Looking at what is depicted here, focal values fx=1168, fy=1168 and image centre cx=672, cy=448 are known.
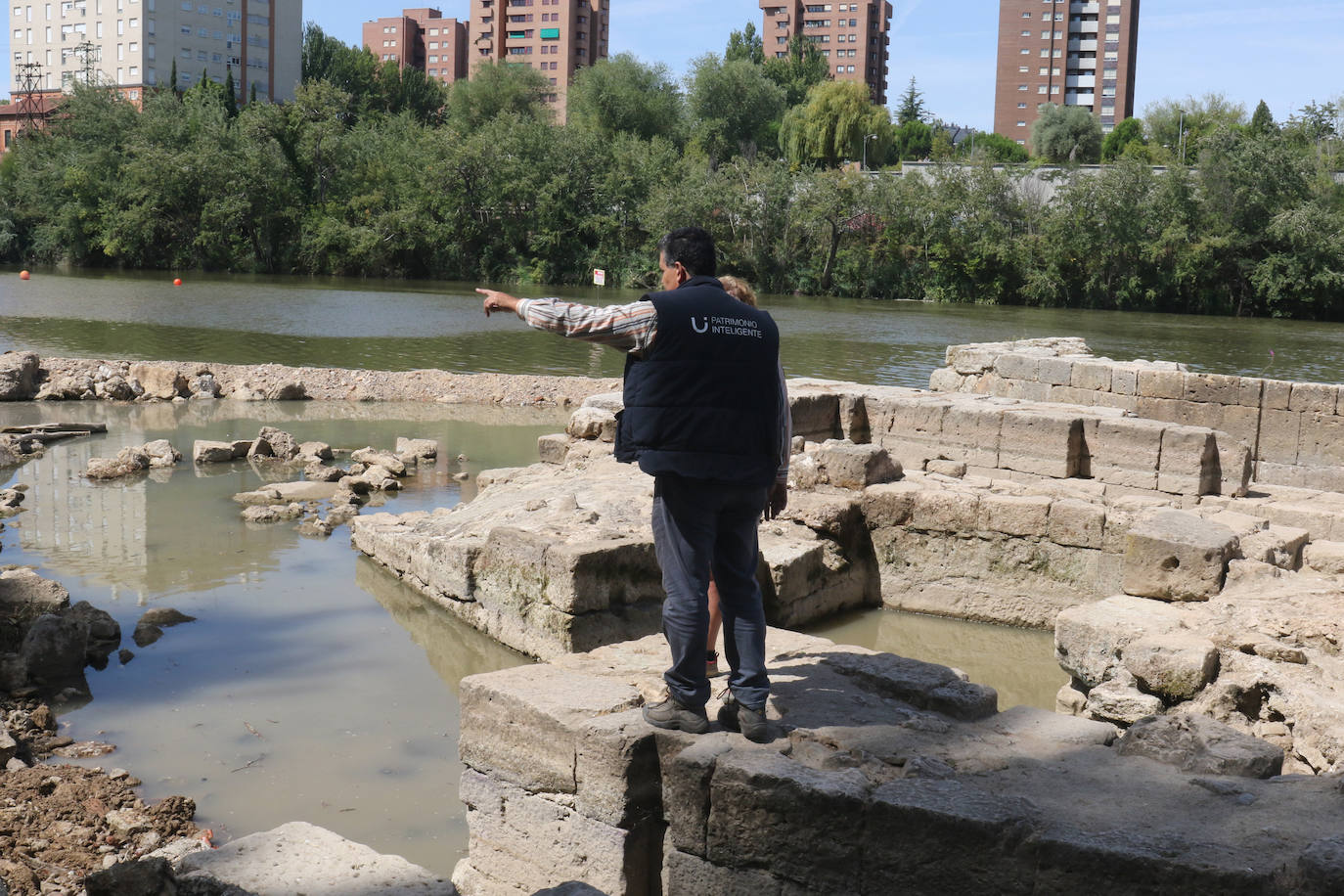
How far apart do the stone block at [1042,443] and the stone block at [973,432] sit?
0.08 m

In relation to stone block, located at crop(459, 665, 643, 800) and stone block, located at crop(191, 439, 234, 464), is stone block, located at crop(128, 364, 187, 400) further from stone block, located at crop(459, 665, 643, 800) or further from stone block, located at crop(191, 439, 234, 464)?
stone block, located at crop(459, 665, 643, 800)

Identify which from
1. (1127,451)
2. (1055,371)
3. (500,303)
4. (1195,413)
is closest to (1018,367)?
(1055,371)

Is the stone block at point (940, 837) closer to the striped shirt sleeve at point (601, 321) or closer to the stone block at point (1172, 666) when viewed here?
the striped shirt sleeve at point (601, 321)

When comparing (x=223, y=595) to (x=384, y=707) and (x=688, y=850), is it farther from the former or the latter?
(x=688, y=850)

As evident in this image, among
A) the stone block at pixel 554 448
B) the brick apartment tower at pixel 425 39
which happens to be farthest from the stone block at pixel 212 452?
the brick apartment tower at pixel 425 39

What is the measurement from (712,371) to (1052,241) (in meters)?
47.8

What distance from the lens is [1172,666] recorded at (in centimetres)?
577

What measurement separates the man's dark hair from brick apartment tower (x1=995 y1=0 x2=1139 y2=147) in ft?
382

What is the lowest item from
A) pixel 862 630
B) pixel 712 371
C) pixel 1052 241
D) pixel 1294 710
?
pixel 862 630

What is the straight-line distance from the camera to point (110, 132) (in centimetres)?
5872

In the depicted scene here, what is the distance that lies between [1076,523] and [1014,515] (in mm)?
437

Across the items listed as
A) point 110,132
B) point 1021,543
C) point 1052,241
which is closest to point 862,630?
point 1021,543

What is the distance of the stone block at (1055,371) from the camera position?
46.8 ft

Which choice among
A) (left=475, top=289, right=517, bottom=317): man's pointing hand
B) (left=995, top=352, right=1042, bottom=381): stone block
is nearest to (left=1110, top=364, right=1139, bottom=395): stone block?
(left=995, top=352, right=1042, bottom=381): stone block
